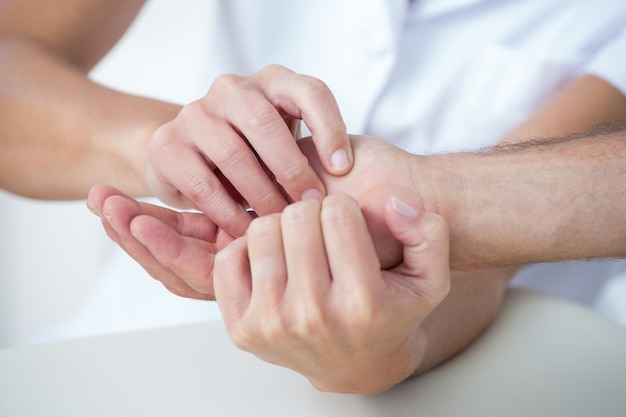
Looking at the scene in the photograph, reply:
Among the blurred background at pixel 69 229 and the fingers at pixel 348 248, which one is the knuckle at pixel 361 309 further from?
the blurred background at pixel 69 229

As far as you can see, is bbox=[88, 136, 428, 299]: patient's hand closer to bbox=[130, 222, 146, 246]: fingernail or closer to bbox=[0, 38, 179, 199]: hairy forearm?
bbox=[130, 222, 146, 246]: fingernail

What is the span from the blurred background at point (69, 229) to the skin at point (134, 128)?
24.4 inches

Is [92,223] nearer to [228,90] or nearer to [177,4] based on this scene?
[177,4]

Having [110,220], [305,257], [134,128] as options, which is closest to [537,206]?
[305,257]

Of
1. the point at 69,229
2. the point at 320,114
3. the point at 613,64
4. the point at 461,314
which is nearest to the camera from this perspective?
the point at 320,114

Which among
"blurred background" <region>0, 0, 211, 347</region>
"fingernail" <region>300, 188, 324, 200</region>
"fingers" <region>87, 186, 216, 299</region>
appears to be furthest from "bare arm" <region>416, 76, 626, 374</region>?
"blurred background" <region>0, 0, 211, 347</region>

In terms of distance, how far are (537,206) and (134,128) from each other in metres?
0.43

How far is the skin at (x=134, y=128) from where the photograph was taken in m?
0.57

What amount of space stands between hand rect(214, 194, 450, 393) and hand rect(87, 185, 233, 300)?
5 centimetres

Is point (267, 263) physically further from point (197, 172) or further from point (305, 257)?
point (197, 172)

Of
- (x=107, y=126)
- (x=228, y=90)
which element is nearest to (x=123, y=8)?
(x=107, y=126)

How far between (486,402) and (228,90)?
1.08 ft

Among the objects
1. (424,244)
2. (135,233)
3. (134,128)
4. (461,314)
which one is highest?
(134,128)

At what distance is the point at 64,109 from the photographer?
2.80 ft
